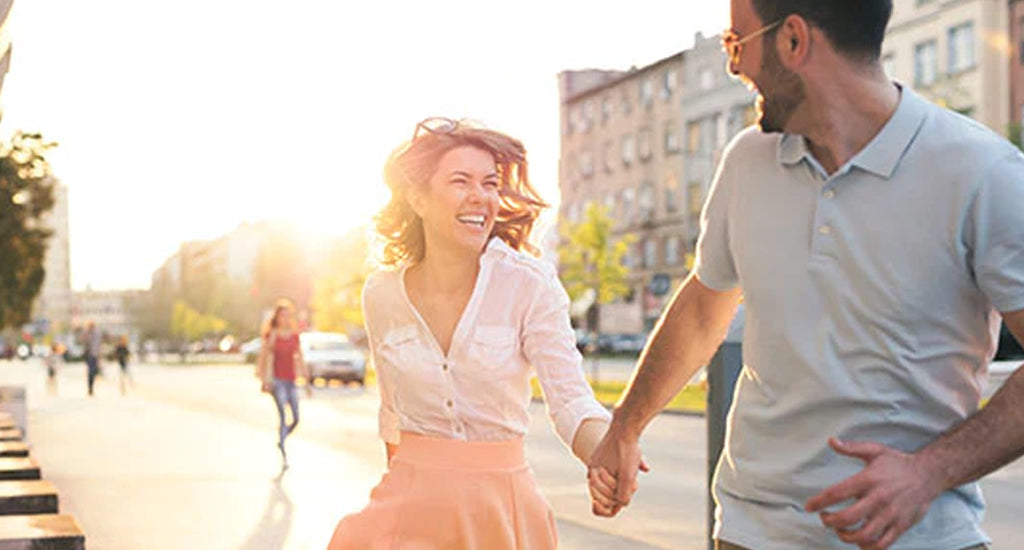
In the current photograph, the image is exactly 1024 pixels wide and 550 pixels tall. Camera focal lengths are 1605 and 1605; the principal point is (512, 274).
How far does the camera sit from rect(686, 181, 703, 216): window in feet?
255

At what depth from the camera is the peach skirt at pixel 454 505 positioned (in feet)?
13.2

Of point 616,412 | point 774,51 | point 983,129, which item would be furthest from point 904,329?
point 616,412

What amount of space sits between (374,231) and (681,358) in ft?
5.66

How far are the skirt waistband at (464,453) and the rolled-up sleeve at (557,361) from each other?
5.4 inches

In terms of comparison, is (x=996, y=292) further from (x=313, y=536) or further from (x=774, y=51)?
(x=313, y=536)

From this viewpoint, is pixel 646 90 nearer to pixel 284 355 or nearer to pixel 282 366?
pixel 284 355

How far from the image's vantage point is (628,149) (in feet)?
284

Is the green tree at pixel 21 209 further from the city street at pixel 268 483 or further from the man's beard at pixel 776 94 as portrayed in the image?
the man's beard at pixel 776 94

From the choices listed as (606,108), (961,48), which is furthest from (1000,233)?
(606,108)

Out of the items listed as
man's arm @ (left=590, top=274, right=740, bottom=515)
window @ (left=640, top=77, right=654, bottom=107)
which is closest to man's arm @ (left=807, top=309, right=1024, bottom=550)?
man's arm @ (left=590, top=274, right=740, bottom=515)

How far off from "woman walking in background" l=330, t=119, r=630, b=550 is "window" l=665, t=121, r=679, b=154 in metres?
76.3

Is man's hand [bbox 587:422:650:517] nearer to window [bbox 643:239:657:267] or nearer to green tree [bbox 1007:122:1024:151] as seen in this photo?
green tree [bbox 1007:122:1024:151]

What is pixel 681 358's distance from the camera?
10.3ft

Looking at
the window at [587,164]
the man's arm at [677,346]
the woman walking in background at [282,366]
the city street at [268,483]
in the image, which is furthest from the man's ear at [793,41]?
the window at [587,164]
